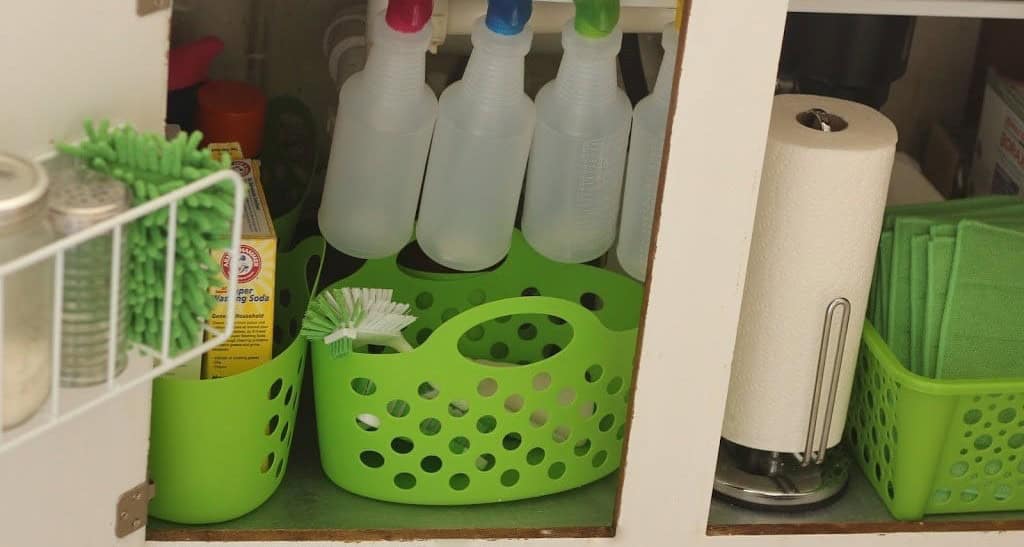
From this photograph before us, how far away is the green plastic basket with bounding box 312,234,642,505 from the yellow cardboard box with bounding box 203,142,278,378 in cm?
7

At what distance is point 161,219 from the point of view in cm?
91

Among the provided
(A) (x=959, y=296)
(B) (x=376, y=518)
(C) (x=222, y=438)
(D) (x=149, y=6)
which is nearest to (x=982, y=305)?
(A) (x=959, y=296)

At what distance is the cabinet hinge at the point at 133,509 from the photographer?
3.85 ft

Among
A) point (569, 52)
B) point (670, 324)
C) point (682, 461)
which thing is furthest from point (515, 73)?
point (682, 461)

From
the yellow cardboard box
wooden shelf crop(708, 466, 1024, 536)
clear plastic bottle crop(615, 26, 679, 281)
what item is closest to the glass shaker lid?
the yellow cardboard box

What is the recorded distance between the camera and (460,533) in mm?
1306

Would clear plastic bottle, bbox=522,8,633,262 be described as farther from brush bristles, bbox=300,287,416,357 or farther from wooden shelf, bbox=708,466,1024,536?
wooden shelf, bbox=708,466,1024,536

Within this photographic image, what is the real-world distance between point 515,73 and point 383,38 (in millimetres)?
116

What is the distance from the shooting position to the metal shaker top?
0.87 m

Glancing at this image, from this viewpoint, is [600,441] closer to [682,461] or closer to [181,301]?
[682,461]

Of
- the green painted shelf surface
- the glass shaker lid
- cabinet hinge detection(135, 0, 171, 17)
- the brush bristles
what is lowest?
the green painted shelf surface

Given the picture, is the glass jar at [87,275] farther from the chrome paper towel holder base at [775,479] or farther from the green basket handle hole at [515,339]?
the chrome paper towel holder base at [775,479]

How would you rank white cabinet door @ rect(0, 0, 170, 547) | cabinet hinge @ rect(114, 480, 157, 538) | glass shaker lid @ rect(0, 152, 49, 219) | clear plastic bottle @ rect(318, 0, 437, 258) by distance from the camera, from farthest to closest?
clear plastic bottle @ rect(318, 0, 437, 258) → cabinet hinge @ rect(114, 480, 157, 538) → white cabinet door @ rect(0, 0, 170, 547) → glass shaker lid @ rect(0, 152, 49, 219)

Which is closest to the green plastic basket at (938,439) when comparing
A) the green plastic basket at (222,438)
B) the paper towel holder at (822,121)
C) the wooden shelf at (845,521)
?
the wooden shelf at (845,521)
